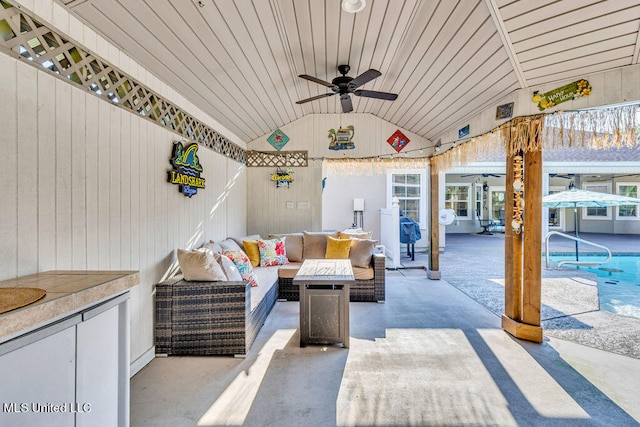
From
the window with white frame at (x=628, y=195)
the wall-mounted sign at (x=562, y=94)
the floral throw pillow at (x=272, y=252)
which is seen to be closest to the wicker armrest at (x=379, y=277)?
the floral throw pillow at (x=272, y=252)

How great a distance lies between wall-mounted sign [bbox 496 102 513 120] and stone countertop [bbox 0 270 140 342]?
12.7 ft

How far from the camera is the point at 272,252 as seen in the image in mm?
4828

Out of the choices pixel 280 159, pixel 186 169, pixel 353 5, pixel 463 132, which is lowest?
pixel 186 169

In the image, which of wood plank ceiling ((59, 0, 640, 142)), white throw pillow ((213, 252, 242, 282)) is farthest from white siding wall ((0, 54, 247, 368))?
wood plank ceiling ((59, 0, 640, 142))

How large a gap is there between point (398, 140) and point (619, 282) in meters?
4.83

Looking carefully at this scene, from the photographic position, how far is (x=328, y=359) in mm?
2809

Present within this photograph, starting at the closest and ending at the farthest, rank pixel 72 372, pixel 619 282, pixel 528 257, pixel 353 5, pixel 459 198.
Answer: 1. pixel 72 372
2. pixel 353 5
3. pixel 528 257
4. pixel 619 282
5. pixel 459 198

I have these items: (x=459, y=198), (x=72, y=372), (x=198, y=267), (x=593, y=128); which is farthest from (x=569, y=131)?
(x=459, y=198)

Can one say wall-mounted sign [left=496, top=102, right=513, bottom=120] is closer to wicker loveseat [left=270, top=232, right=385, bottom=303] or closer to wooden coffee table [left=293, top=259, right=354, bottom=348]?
wicker loveseat [left=270, top=232, right=385, bottom=303]

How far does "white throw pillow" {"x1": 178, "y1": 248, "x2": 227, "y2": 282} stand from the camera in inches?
116

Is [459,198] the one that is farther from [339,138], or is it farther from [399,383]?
[399,383]

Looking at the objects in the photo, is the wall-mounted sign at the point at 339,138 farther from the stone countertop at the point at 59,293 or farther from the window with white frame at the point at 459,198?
the window with white frame at the point at 459,198

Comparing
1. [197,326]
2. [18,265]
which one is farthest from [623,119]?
[18,265]

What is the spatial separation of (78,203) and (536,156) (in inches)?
163
